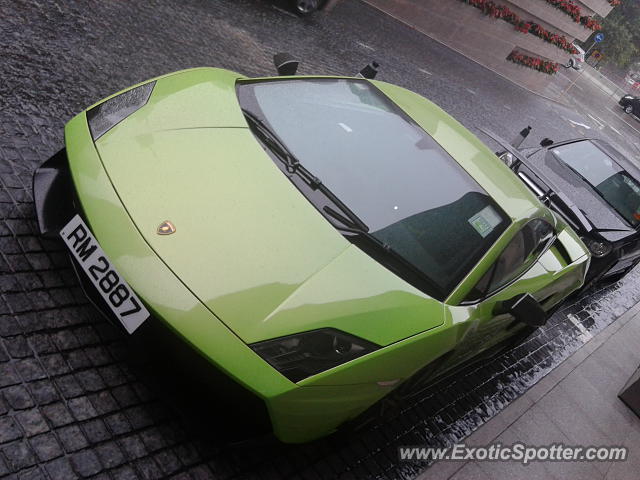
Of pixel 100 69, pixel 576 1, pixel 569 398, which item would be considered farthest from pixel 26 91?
pixel 576 1

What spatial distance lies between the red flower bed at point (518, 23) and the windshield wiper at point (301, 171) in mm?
13936

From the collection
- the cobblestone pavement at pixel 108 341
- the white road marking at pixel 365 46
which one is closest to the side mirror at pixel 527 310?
the cobblestone pavement at pixel 108 341

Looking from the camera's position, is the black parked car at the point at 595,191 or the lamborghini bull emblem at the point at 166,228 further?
the black parked car at the point at 595,191

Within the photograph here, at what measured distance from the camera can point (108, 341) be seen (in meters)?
2.71

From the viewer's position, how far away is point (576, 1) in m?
18.4

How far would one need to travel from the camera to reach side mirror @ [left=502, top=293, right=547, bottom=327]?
307 cm

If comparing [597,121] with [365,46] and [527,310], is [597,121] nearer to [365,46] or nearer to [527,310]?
[365,46]

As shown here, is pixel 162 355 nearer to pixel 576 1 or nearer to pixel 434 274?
pixel 434 274

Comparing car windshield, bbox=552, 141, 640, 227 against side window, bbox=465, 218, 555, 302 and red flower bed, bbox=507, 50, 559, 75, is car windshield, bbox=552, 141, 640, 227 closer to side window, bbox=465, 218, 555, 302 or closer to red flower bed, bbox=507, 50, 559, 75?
side window, bbox=465, 218, 555, 302

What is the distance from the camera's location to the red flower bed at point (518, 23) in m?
15.2

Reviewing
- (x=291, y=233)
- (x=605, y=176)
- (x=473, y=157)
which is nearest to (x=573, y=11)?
(x=605, y=176)

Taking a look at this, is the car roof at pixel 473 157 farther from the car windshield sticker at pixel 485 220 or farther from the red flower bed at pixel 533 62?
the red flower bed at pixel 533 62

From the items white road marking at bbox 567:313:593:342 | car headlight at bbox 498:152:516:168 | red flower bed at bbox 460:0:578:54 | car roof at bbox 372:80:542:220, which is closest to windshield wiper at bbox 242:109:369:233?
car roof at bbox 372:80:542:220

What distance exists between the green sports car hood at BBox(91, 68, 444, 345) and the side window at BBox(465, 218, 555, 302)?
0.46 meters
